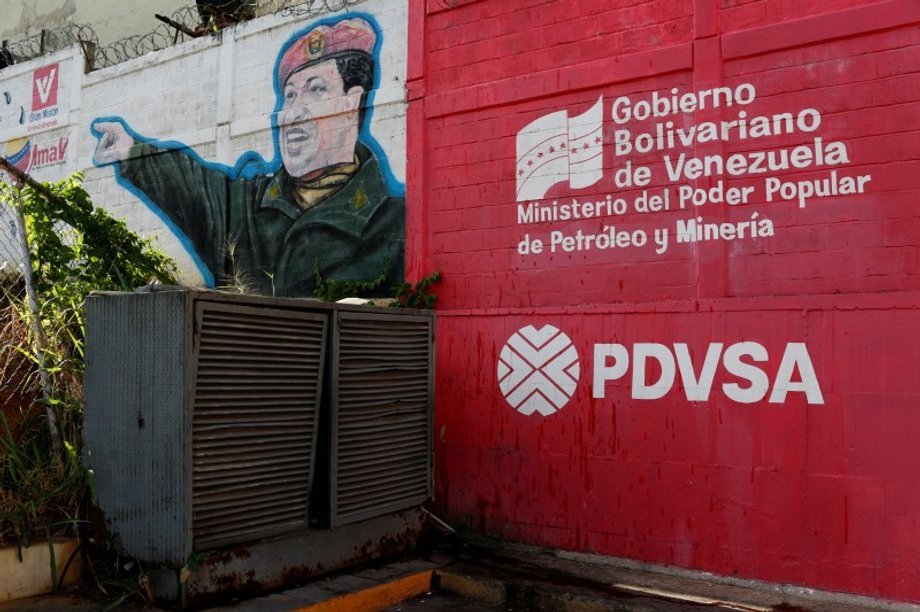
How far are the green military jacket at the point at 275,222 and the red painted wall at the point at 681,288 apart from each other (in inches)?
16.2

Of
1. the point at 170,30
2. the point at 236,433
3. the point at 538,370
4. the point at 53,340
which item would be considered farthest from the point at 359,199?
the point at 170,30

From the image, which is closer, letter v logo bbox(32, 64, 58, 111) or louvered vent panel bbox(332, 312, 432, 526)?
louvered vent panel bbox(332, 312, 432, 526)

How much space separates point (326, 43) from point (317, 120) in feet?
2.39

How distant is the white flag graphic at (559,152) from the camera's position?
6160 mm

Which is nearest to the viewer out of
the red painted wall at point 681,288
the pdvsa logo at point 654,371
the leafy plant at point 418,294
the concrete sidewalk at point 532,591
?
the concrete sidewalk at point 532,591

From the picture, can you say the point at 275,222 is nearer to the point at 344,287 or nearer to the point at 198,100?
the point at 344,287

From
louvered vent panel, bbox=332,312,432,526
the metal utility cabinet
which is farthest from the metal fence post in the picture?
louvered vent panel, bbox=332,312,432,526

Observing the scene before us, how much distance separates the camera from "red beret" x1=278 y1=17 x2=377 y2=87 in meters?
7.48

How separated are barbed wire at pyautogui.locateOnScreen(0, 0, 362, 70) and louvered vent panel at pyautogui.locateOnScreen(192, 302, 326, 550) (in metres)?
3.99

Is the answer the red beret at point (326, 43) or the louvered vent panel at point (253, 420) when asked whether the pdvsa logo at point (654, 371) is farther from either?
the red beret at point (326, 43)

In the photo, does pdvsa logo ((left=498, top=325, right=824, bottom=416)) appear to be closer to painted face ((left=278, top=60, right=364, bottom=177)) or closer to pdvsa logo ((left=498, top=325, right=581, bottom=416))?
pdvsa logo ((left=498, top=325, right=581, bottom=416))

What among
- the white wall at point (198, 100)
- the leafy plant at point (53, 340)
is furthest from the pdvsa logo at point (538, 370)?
the leafy plant at point (53, 340)

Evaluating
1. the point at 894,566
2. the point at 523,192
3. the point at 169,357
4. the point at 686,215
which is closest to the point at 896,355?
the point at 894,566

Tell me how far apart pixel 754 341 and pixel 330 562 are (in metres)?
3.07
